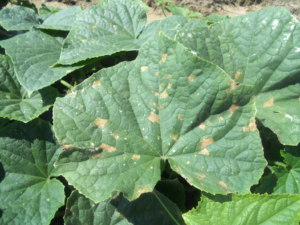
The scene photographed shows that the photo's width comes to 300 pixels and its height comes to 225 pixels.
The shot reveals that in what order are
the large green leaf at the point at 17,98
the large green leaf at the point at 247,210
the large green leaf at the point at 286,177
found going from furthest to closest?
the large green leaf at the point at 17,98, the large green leaf at the point at 286,177, the large green leaf at the point at 247,210

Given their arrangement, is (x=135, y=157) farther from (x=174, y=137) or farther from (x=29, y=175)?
(x=29, y=175)

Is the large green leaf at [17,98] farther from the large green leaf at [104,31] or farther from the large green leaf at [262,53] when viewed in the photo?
the large green leaf at [262,53]

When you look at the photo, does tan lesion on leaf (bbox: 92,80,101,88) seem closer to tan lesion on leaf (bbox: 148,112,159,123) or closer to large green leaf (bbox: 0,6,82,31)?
tan lesion on leaf (bbox: 148,112,159,123)

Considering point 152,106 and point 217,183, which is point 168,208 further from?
point 152,106

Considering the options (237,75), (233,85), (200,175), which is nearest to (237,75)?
(237,75)

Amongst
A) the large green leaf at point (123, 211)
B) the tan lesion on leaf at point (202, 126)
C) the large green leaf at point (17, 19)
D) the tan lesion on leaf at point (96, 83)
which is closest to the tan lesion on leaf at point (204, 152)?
the tan lesion on leaf at point (202, 126)

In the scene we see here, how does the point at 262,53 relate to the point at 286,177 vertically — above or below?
above

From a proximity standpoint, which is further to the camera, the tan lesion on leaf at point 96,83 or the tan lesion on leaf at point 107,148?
the tan lesion on leaf at point 96,83
